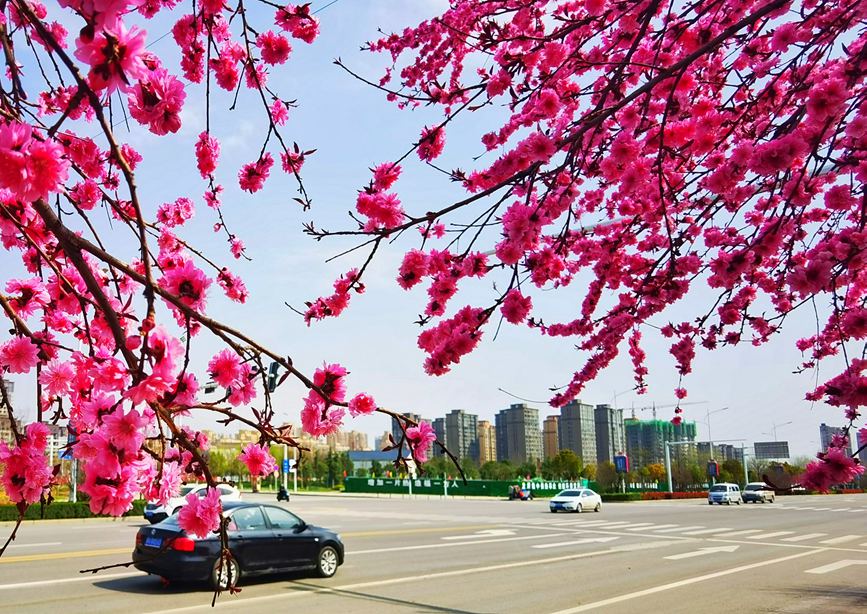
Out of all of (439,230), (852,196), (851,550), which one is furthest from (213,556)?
(851,550)

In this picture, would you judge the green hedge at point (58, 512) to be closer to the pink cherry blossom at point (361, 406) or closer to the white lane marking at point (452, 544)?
the white lane marking at point (452, 544)

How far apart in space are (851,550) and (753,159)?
45.0 feet

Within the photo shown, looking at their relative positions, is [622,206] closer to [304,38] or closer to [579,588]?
[304,38]

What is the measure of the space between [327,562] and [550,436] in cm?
7616

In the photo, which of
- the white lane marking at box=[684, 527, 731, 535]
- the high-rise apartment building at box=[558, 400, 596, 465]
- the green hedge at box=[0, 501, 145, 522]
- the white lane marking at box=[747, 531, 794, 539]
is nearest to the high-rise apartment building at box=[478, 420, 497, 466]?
the high-rise apartment building at box=[558, 400, 596, 465]

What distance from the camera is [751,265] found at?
17.9 feet

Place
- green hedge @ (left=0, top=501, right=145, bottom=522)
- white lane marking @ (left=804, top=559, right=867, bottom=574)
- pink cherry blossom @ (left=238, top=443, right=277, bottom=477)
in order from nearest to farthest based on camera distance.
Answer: pink cherry blossom @ (left=238, top=443, right=277, bottom=477) → white lane marking @ (left=804, top=559, right=867, bottom=574) → green hedge @ (left=0, top=501, right=145, bottom=522)

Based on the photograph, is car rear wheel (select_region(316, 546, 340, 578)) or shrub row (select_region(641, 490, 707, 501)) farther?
shrub row (select_region(641, 490, 707, 501))

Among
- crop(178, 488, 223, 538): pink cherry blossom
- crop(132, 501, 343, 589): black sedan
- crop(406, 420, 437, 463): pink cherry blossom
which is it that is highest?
crop(406, 420, 437, 463): pink cherry blossom

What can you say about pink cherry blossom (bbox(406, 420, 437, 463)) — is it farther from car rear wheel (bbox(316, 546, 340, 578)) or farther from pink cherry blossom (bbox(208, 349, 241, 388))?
car rear wheel (bbox(316, 546, 340, 578))

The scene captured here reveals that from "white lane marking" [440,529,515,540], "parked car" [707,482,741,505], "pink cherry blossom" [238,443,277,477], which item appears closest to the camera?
"pink cherry blossom" [238,443,277,477]

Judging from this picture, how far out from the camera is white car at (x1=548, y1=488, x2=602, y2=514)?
27.8 metres

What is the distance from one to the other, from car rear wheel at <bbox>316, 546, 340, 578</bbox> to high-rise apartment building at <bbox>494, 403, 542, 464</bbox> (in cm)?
7249

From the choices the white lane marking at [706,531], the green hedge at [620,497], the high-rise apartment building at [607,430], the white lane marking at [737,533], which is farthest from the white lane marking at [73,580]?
the high-rise apartment building at [607,430]
